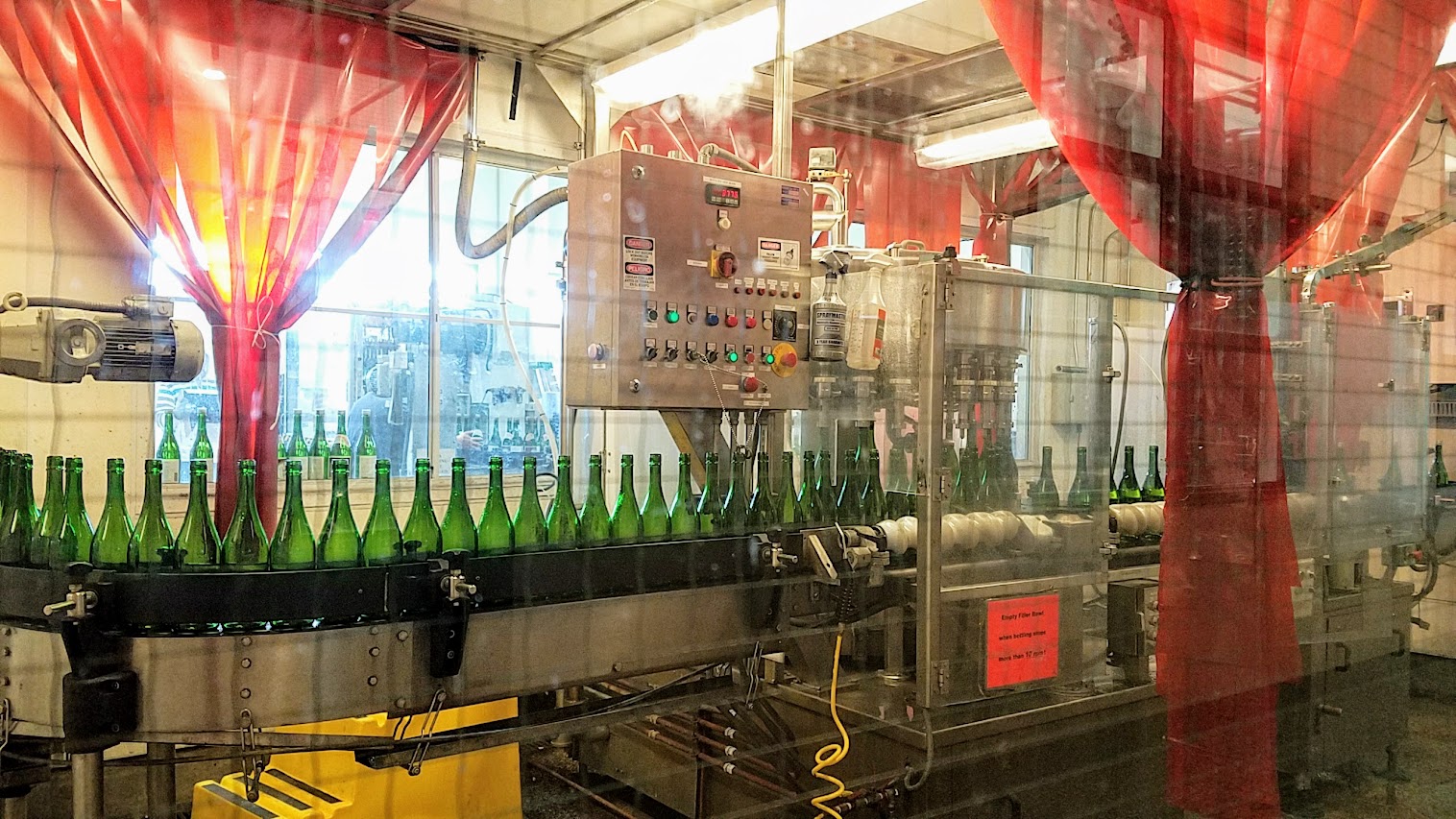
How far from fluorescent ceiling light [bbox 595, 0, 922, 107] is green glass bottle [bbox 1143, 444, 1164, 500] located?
98 cm

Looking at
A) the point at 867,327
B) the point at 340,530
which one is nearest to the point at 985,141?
the point at 867,327

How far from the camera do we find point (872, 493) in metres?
1.74

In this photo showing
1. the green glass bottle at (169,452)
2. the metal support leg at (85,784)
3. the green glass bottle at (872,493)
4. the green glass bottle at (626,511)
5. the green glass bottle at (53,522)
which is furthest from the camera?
the green glass bottle at (872,493)

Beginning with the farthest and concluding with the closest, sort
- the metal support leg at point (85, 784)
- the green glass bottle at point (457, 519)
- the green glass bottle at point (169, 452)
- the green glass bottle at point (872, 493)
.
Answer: the green glass bottle at point (872, 493), the green glass bottle at point (457, 519), the green glass bottle at point (169, 452), the metal support leg at point (85, 784)

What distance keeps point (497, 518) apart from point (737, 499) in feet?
1.35

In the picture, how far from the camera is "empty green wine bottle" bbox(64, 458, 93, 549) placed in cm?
118

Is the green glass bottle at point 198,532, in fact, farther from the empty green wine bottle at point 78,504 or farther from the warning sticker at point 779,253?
the warning sticker at point 779,253

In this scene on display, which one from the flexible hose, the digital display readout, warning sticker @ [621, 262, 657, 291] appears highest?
the digital display readout

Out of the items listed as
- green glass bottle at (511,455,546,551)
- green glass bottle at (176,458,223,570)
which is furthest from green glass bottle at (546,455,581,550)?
green glass bottle at (176,458,223,570)

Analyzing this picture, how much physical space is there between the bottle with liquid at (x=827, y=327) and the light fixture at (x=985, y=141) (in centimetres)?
52

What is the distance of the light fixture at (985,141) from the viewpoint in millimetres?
1853

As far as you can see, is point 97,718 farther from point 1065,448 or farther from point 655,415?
point 1065,448

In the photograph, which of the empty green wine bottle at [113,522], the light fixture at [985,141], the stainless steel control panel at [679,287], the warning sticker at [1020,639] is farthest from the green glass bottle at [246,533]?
the light fixture at [985,141]

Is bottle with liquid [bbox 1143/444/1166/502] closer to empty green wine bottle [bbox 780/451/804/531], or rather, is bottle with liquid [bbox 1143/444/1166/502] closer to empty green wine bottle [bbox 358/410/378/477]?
empty green wine bottle [bbox 780/451/804/531]
